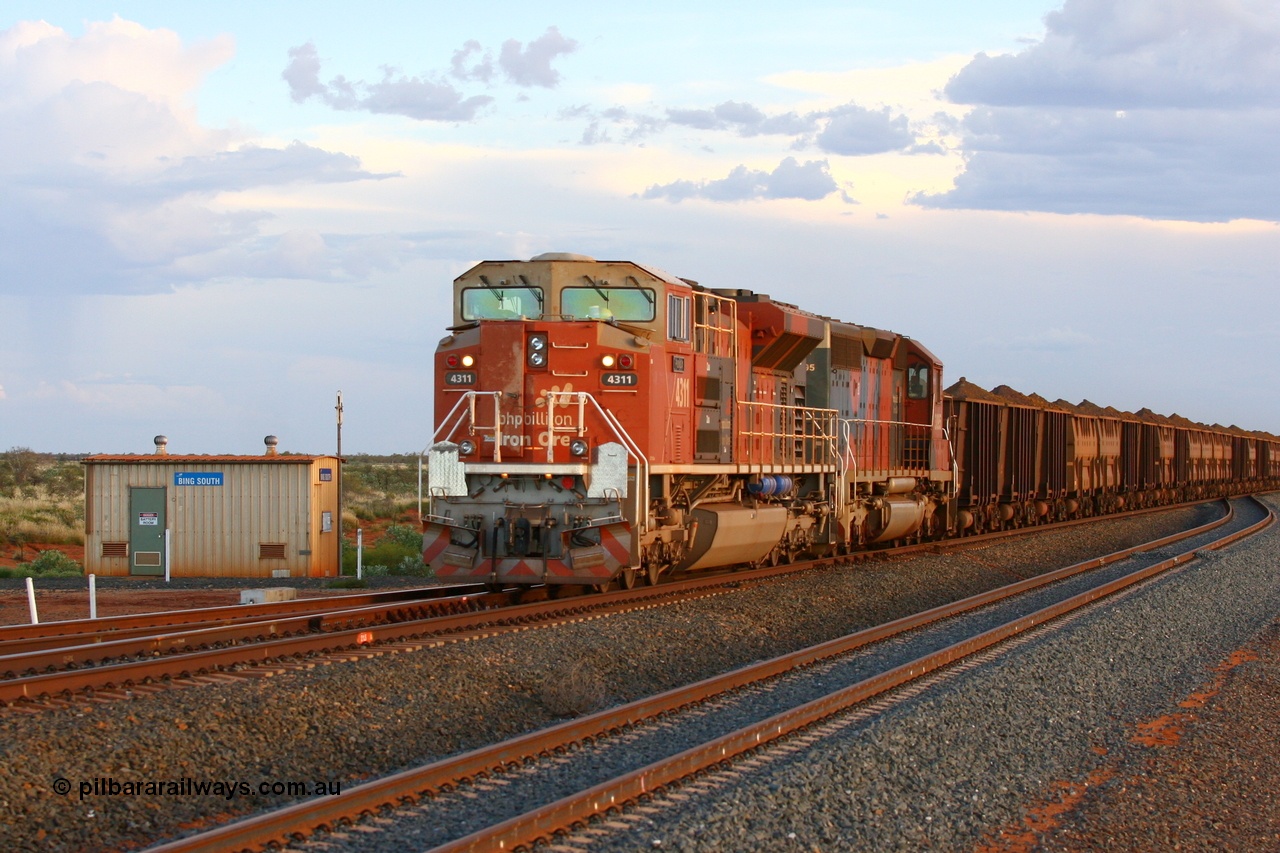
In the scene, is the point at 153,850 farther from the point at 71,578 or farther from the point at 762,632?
the point at 71,578

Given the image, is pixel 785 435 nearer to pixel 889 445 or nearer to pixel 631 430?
pixel 631 430

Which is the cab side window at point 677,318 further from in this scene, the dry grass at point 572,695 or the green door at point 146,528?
the green door at point 146,528

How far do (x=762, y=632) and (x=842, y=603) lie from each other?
260 centimetres

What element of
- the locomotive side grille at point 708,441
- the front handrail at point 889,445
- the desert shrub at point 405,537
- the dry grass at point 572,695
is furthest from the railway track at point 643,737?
the desert shrub at point 405,537

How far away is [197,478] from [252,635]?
11636mm

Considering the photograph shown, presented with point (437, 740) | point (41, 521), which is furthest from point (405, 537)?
point (437, 740)

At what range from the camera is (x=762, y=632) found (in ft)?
42.6

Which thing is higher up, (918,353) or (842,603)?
(918,353)

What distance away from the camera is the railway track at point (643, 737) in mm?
5789

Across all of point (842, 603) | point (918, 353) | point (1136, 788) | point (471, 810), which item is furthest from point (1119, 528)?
point (471, 810)

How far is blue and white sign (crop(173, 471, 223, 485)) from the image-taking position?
71.9 feet

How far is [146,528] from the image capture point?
22.0 metres

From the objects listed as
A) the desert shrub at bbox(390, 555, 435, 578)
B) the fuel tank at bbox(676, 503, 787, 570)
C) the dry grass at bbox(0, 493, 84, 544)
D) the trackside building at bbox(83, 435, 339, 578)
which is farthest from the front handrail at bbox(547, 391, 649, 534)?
the dry grass at bbox(0, 493, 84, 544)

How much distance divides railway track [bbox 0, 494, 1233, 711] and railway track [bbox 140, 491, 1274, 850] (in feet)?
8.60
